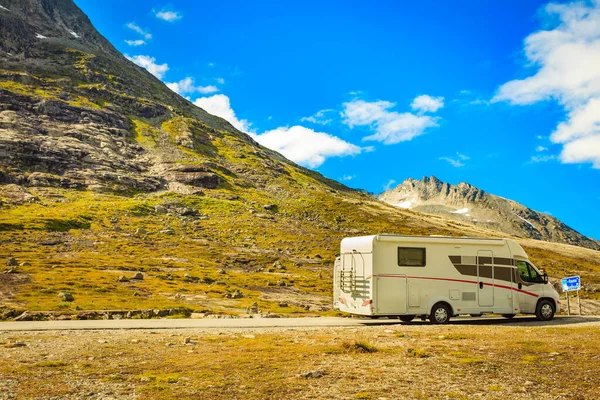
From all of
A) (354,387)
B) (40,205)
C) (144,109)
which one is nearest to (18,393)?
(354,387)

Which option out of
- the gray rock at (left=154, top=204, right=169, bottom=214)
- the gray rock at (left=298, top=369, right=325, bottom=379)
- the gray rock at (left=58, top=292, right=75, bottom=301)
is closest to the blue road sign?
the gray rock at (left=298, top=369, right=325, bottom=379)

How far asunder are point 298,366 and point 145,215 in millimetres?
100509

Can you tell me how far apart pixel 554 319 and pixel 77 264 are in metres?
51.2

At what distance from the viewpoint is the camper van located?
26.2 m

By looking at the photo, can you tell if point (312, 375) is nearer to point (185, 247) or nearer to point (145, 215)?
point (185, 247)

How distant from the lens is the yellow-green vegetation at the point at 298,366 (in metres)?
10.9

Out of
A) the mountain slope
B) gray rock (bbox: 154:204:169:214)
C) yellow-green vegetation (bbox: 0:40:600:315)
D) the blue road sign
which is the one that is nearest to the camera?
the blue road sign

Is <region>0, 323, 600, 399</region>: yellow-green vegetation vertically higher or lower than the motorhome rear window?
lower

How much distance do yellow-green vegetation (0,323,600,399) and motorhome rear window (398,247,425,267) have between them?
6467 millimetres

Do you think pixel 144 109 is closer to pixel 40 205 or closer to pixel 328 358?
pixel 40 205

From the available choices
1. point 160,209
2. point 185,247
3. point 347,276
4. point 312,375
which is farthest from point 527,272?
point 160,209

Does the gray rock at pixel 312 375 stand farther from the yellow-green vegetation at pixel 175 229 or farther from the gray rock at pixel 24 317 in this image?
the yellow-green vegetation at pixel 175 229

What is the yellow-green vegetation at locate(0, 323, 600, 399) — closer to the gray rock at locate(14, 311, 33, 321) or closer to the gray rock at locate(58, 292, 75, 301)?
the gray rock at locate(14, 311, 33, 321)

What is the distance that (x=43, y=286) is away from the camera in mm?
39156
